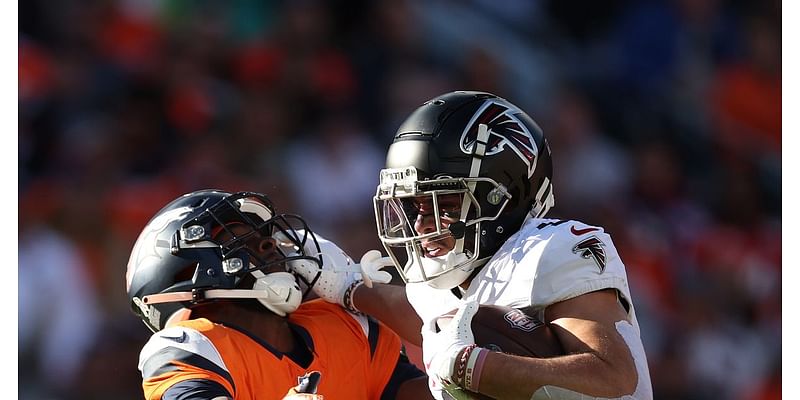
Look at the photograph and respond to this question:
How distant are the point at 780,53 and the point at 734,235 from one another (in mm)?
1197

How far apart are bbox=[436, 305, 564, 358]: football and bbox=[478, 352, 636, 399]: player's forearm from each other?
51 mm

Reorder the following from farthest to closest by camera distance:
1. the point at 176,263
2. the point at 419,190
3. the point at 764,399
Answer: the point at 764,399 → the point at 176,263 → the point at 419,190

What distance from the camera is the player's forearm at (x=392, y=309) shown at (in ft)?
9.67

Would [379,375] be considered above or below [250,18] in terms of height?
below

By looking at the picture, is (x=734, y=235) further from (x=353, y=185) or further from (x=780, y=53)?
(x=353, y=185)

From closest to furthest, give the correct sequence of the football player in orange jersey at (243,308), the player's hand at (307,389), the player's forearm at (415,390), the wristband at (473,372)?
the wristband at (473,372) → the player's hand at (307,389) → the football player in orange jersey at (243,308) → the player's forearm at (415,390)

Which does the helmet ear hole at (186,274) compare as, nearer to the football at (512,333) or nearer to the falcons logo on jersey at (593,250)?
the football at (512,333)

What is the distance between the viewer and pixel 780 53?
6789 mm

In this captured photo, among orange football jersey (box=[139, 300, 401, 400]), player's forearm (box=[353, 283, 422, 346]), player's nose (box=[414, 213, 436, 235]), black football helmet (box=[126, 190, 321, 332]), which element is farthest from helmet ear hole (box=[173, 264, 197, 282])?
player's nose (box=[414, 213, 436, 235])

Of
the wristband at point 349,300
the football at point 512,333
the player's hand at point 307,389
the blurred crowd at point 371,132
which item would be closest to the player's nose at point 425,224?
the football at point 512,333

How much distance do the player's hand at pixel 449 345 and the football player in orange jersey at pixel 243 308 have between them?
560 millimetres

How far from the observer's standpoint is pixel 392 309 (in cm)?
297

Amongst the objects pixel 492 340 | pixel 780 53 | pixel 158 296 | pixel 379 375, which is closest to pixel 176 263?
A: pixel 158 296

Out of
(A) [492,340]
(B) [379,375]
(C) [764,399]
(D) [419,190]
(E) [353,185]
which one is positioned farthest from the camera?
(C) [764,399]
